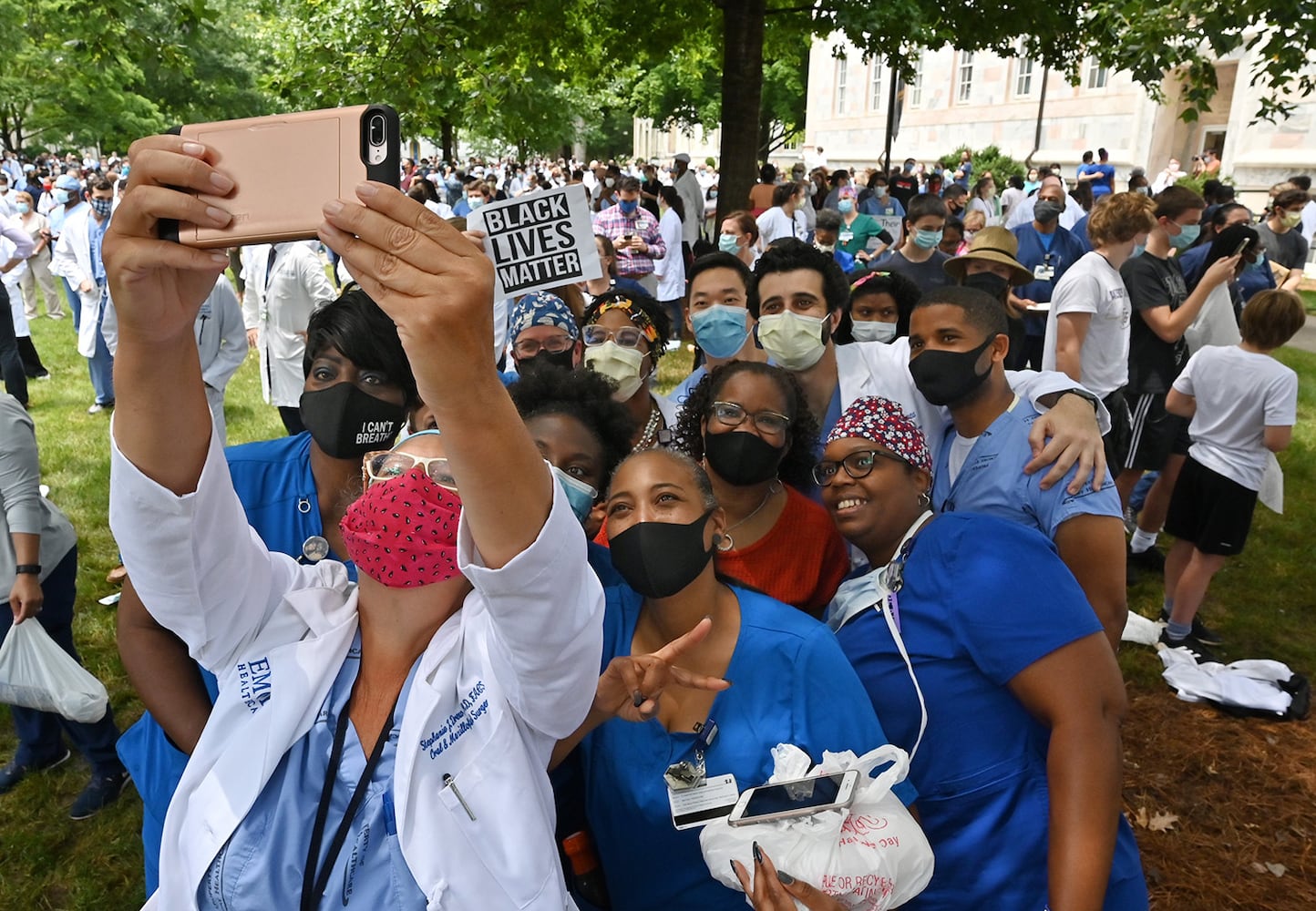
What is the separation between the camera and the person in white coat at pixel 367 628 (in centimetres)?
127

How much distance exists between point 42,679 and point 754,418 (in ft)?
9.29

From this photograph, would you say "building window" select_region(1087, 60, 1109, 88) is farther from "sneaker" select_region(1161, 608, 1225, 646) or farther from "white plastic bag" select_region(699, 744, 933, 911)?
"white plastic bag" select_region(699, 744, 933, 911)

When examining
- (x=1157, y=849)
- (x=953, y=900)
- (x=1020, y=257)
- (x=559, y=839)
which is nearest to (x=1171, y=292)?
(x=1020, y=257)

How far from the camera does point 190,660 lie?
7.48ft

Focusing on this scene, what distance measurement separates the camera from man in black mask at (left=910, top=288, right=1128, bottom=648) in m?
2.74

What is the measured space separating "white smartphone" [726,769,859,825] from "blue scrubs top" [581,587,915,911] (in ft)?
0.44

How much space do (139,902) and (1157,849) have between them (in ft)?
13.3

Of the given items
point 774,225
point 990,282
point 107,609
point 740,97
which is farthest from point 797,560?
point 774,225

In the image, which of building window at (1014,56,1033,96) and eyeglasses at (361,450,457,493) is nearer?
eyeglasses at (361,450,457,493)

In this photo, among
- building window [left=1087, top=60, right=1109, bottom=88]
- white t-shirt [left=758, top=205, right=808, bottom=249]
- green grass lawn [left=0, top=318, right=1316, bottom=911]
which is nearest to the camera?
green grass lawn [left=0, top=318, right=1316, bottom=911]

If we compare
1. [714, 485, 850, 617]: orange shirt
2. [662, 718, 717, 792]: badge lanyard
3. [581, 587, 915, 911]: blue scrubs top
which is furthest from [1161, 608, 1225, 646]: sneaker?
[662, 718, 717, 792]: badge lanyard

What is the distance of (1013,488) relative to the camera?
292 cm

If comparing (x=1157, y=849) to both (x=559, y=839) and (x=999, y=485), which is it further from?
(x=559, y=839)

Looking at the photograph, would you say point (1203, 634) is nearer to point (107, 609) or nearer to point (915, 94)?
point (107, 609)
